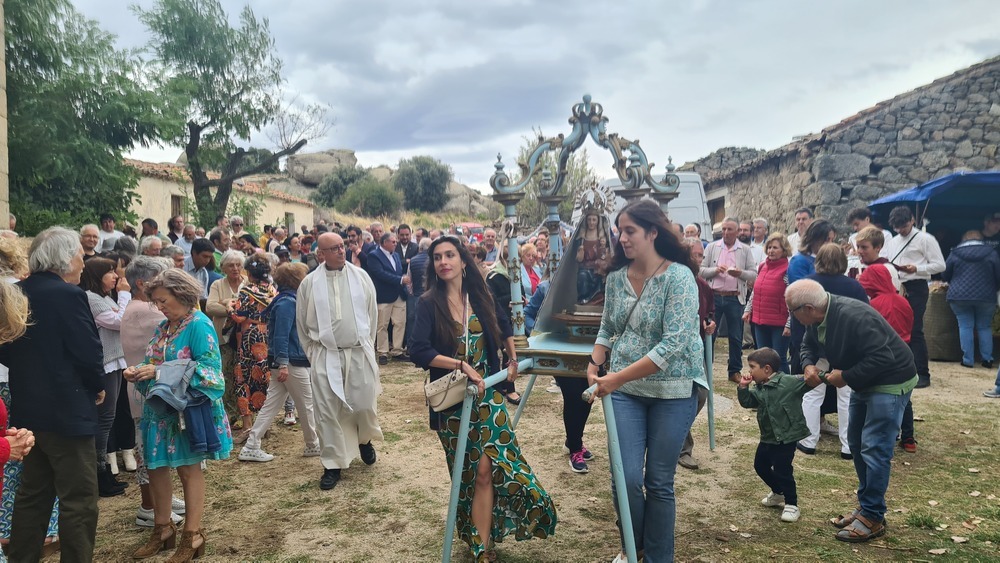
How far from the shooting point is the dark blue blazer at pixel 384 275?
996 centimetres

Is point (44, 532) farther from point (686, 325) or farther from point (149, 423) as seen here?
point (686, 325)

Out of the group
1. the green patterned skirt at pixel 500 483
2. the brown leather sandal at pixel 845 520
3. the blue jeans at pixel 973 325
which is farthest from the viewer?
the blue jeans at pixel 973 325

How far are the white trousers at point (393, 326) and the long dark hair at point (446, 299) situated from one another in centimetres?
645

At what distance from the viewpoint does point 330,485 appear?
197 inches

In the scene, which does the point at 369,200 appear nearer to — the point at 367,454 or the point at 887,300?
the point at 367,454

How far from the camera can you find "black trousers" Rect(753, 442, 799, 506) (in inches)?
167

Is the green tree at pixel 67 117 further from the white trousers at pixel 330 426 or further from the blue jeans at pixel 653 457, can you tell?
the blue jeans at pixel 653 457

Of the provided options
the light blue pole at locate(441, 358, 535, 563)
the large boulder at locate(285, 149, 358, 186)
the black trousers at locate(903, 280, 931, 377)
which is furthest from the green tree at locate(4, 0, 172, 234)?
the large boulder at locate(285, 149, 358, 186)

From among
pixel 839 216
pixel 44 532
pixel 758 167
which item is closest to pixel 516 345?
pixel 44 532

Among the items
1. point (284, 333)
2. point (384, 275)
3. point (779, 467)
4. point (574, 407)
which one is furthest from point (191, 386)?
point (384, 275)

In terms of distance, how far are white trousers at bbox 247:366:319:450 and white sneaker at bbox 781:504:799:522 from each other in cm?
380

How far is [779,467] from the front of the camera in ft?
14.0

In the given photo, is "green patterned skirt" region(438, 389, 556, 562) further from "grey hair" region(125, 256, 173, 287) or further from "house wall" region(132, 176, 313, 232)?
"house wall" region(132, 176, 313, 232)

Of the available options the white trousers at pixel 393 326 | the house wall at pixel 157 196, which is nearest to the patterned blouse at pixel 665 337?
the white trousers at pixel 393 326
